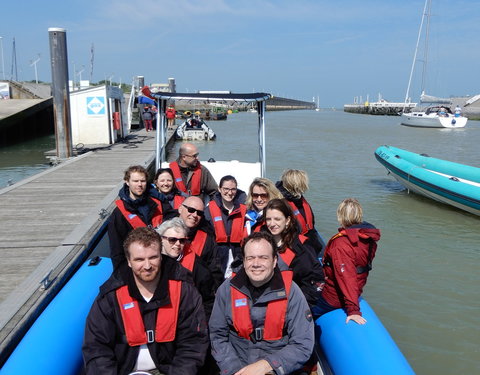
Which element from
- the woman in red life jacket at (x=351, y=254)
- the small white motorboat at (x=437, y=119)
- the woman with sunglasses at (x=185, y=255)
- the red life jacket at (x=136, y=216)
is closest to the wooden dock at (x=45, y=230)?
the red life jacket at (x=136, y=216)

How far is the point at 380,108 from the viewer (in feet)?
219

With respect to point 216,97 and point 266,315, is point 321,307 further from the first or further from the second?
point 216,97

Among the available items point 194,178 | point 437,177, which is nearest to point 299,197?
point 194,178

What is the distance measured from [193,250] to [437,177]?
7.30 meters

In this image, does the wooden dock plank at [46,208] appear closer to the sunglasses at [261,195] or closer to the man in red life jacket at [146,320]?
the man in red life jacket at [146,320]

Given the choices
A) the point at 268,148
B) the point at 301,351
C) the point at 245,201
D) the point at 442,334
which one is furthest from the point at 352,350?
the point at 268,148

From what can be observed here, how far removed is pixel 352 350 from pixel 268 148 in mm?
16894

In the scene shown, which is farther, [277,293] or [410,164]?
[410,164]

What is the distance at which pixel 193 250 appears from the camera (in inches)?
108

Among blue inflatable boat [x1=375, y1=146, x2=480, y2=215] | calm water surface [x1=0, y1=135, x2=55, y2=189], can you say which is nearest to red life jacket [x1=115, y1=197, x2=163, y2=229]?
blue inflatable boat [x1=375, y1=146, x2=480, y2=215]

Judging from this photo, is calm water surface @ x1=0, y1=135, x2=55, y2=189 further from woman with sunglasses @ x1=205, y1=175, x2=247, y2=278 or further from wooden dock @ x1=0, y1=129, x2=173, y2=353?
woman with sunglasses @ x1=205, y1=175, x2=247, y2=278

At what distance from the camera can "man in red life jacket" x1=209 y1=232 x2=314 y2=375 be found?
84.5 inches

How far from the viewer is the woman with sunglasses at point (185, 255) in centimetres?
248

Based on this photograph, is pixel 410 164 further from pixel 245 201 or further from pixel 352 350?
pixel 352 350
